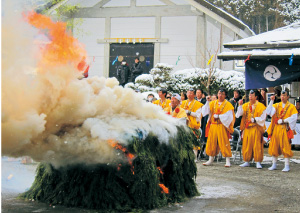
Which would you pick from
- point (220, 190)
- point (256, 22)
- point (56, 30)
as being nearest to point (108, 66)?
point (220, 190)

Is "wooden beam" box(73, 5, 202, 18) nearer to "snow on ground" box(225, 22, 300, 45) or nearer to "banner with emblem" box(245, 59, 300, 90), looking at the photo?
"snow on ground" box(225, 22, 300, 45)

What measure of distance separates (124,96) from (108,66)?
18.0 metres

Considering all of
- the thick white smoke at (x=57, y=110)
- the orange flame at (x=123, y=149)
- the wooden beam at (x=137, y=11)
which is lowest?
the orange flame at (x=123, y=149)

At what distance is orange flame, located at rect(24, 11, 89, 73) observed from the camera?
5.44 meters

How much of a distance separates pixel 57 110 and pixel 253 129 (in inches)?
271

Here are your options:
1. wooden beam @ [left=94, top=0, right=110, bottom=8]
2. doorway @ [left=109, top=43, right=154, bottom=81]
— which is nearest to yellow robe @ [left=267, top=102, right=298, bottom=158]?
doorway @ [left=109, top=43, right=154, bottom=81]

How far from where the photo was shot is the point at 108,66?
24.0 meters

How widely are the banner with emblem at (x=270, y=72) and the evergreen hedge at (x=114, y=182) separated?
289 inches

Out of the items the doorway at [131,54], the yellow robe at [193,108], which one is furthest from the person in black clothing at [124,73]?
the yellow robe at [193,108]

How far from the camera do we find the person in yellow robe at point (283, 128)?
10.8m

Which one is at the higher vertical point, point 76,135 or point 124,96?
point 124,96

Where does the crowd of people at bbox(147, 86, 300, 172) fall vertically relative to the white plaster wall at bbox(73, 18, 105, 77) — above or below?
below

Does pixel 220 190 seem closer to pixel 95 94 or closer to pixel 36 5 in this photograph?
pixel 95 94

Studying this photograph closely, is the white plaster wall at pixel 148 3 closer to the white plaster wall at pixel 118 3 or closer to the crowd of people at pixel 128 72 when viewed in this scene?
the white plaster wall at pixel 118 3
